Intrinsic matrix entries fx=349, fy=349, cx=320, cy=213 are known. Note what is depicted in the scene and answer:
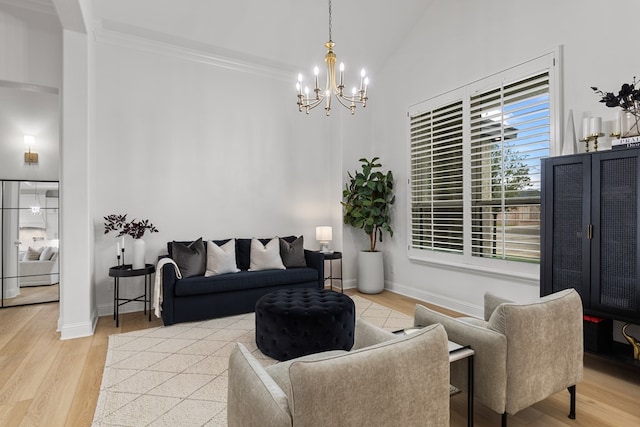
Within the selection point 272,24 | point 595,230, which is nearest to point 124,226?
point 272,24

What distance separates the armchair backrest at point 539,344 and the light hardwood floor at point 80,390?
1.05ft

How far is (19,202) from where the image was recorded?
196 inches

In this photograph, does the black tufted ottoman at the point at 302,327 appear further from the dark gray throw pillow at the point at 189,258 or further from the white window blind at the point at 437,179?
the white window blind at the point at 437,179

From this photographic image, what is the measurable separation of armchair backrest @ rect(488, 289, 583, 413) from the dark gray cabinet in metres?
0.90

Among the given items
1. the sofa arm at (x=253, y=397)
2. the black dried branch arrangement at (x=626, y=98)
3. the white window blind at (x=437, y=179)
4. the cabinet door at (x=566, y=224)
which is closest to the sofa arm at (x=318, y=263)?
the white window blind at (x=437, y=179)

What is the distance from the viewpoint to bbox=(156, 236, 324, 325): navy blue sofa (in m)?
3.94

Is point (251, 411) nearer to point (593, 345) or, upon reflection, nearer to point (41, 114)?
point (593, 345)

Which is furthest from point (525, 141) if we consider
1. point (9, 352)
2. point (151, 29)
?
point (9, 352)

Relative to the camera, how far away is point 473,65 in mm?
4328

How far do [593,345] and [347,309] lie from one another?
199 cm

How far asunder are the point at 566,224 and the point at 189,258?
3.92 meters

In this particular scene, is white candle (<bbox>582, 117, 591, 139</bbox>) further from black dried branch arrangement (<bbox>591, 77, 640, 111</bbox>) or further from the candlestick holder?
black dried branch arrangement (<bbox>591, 77, 640, 111</bbox>)

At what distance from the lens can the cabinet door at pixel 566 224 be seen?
9.33ft

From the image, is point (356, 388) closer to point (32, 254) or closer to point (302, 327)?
point (302, 327)
